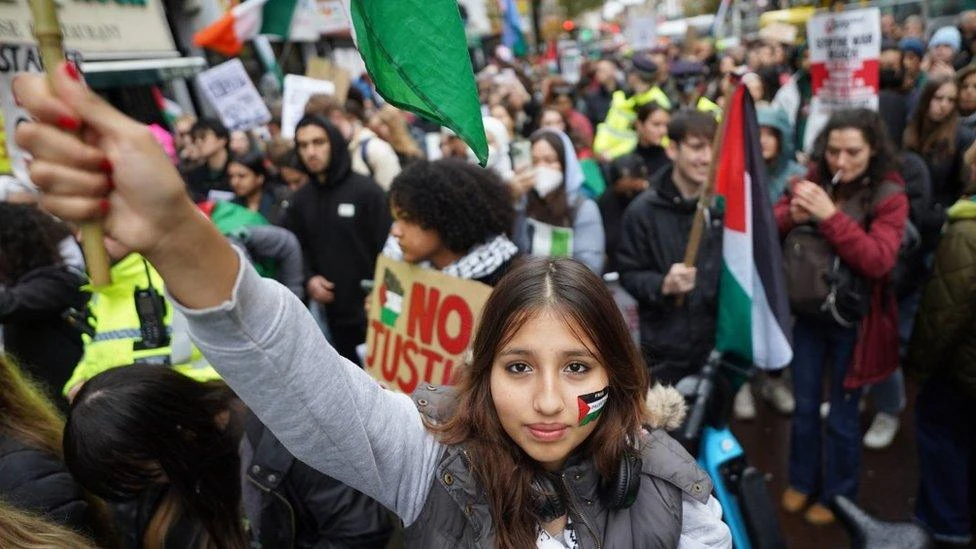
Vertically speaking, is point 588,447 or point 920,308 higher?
point 588,447

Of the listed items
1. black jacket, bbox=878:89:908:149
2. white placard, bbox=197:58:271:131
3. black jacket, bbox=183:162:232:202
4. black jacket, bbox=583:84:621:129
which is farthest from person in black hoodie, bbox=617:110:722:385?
black jacket, bbox=583:84:621:129

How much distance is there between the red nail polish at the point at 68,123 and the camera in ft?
1.97

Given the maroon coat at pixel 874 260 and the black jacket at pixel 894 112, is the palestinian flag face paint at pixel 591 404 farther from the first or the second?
the black jacket at pixel 894 112

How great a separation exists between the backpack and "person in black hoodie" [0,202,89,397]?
301 centimetres

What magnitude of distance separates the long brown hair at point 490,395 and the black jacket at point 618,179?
8.97ft

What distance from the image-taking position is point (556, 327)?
4.01ft

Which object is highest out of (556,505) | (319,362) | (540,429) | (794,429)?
(319,362)

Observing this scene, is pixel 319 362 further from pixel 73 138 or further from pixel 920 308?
pixel 920 308

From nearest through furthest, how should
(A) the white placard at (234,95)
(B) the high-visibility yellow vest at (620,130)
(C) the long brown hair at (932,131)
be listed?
(C) the long brown hair at (932,131), (B) the high-visibility yellow vest at (620,130), (A) the white placard at (234,95)

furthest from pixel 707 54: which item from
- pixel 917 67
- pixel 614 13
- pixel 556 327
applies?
pixel 614 13

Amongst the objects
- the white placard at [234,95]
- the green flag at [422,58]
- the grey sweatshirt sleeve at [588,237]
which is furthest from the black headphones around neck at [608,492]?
the white placard at [234,95]

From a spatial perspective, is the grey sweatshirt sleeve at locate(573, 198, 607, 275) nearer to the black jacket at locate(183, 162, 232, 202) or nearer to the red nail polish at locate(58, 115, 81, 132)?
the red nail polish at locate(58, 115, 81, 132)

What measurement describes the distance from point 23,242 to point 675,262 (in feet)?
9.26

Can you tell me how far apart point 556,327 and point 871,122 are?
2.26 meters
